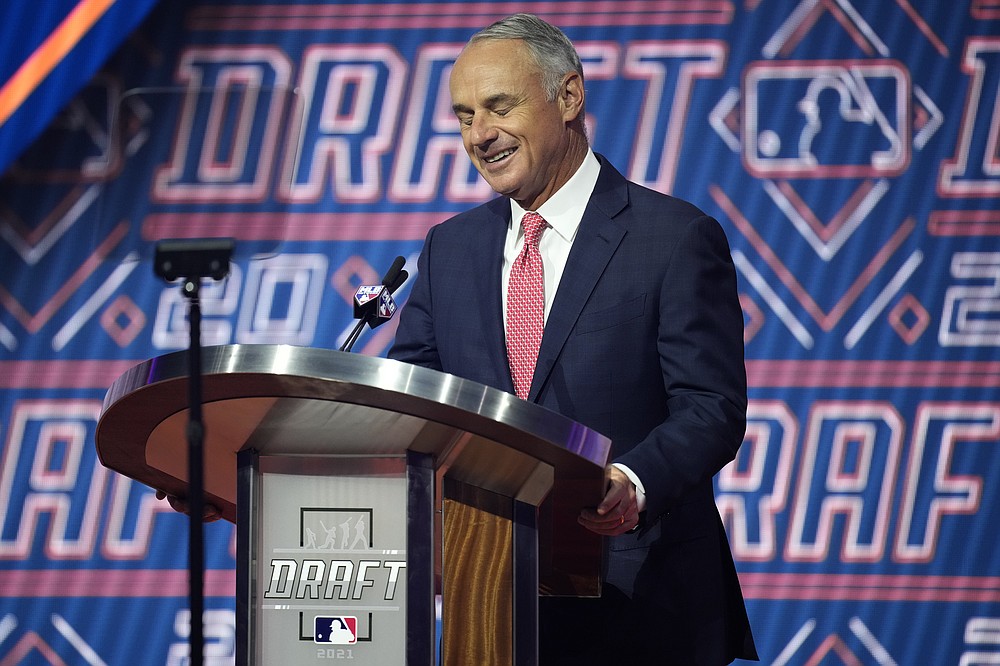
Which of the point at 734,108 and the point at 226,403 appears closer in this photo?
the point at 226,403

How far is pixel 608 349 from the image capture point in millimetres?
1710

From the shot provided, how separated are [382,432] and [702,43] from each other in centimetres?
234

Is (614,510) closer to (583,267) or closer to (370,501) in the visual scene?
(370,501)

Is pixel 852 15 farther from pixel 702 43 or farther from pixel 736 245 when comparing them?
pixel 736 245

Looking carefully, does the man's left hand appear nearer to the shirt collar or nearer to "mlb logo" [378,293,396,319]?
"mlb logo" [378,293,396,319]

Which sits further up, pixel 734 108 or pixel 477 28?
pixel 477 28

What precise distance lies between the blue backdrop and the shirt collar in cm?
139

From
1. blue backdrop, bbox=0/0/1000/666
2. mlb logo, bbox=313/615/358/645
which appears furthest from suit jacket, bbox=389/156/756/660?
blue backdrop, bbox=0/0/1000/666

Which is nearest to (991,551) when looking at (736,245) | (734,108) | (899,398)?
(899,398)

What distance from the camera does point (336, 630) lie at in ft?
4.26

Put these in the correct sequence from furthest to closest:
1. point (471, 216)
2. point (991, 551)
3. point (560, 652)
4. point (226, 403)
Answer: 1. point (991, 551)
2. point (471, 216)
3. point (560, 652)
4. point (226, 403)

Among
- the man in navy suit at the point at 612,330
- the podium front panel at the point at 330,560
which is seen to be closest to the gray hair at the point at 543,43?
the man in navy suit at the point at 612,330

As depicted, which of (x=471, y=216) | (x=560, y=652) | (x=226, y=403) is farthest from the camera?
(x=471, y=216)

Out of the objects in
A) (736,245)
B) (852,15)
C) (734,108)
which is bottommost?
(736,245)
